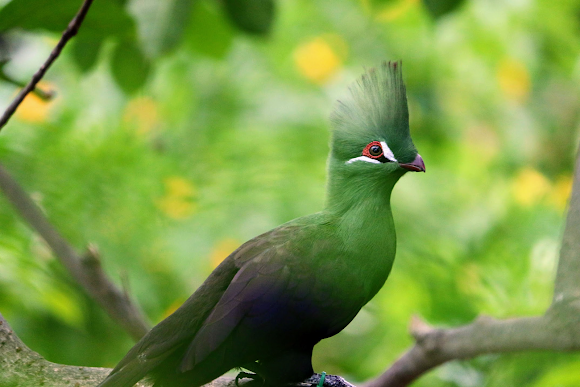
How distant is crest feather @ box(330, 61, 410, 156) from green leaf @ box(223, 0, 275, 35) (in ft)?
2.50

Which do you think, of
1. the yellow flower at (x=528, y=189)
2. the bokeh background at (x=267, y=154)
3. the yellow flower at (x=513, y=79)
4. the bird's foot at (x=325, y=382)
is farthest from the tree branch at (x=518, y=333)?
the yellow flower at (x=513, y=79)

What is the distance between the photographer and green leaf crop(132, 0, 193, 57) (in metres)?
1.77

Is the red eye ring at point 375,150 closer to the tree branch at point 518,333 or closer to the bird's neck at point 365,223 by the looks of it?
the bird's neck at point 365,223

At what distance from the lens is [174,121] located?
3055 millimetres

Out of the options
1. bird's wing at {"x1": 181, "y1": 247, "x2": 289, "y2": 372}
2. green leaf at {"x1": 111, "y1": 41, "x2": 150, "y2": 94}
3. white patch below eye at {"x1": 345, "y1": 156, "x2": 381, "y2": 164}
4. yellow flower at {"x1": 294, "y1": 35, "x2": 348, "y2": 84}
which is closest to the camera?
bird's wing at {"x1": 181, "y1": 247, "x2": 289, "y2": 372}

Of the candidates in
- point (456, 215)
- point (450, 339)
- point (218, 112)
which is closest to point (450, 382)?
point (450, 339)

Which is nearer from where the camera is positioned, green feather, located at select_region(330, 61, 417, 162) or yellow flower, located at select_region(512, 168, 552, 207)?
green feather, located at select_region(330, 61, 417, 162)

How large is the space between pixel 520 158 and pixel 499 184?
34 cm

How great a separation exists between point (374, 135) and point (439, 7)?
829 millimetres

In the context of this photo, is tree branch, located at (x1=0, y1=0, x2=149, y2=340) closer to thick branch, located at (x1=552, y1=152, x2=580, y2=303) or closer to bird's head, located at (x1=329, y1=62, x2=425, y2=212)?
bird's head, located at (x1=329, y1=62, x2=425, y2=212)

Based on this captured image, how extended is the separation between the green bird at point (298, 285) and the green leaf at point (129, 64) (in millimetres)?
945

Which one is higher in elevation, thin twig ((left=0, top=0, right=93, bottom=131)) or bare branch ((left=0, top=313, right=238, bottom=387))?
thin twig ((left=0, top=0, right=93, bottom=131))

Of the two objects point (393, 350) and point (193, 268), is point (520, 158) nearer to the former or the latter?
point (393, 350)

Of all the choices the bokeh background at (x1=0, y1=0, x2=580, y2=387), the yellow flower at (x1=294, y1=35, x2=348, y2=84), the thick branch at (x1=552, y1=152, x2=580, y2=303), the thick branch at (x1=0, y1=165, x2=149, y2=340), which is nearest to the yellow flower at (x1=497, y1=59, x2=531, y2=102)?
the bokeh background at (x1=0, y1=0, x2=580, y2=387)
